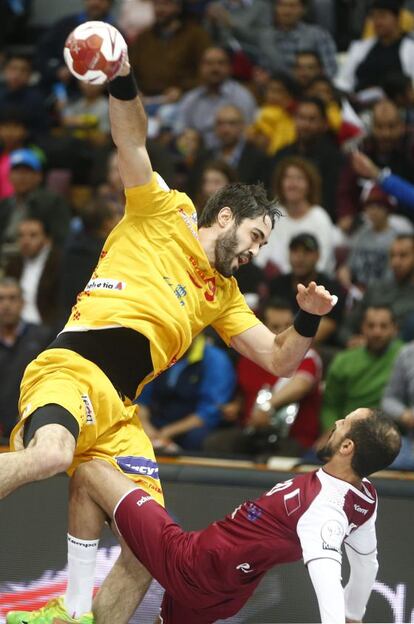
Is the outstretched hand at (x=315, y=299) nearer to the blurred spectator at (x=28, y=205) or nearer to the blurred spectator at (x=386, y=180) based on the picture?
the blurred spectator at (x=386, y=180)

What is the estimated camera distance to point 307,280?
891 centimetres

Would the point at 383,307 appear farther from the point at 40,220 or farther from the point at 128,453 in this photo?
the point at 128,453

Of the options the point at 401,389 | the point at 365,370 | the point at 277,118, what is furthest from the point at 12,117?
the point at 401,389

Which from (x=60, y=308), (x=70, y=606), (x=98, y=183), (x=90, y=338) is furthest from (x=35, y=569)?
(x=98, y=183)

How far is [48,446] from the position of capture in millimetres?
4801

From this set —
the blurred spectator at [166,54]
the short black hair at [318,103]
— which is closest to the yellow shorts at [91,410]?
the short black hair at [318,103]

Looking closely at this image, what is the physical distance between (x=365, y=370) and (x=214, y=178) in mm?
2017

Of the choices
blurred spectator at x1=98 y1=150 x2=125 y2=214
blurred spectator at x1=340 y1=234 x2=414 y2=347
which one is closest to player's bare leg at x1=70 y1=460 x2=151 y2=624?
blurred spectator at x1=340 y1=234 x2=414 y2=347

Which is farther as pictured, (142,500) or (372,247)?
(372,247)

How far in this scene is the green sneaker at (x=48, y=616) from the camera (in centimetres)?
507

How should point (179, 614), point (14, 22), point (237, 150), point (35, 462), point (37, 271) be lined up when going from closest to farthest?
point (35, 462), point (179, 614), point (37, 271), point (237, 150), point (14, 22)

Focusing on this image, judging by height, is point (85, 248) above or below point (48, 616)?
below

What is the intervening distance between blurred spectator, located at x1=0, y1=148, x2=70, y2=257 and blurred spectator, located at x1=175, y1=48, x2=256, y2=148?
1.48 metres

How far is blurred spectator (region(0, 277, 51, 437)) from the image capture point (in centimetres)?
848
